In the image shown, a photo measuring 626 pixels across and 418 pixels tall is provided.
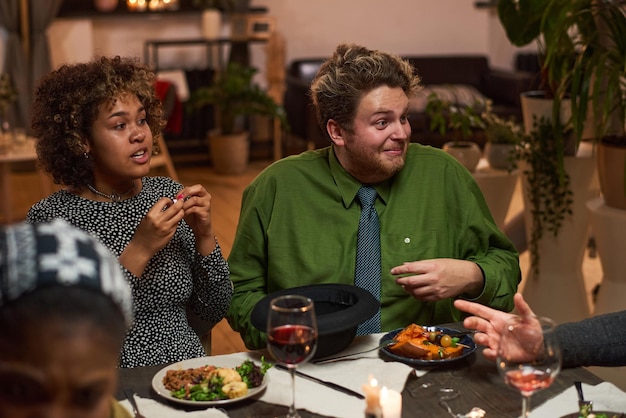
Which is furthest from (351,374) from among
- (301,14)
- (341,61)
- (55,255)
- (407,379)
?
(301,14)

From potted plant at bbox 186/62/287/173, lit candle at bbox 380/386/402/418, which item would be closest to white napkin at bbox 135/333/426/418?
lit candle at bbox 380/386/402/418

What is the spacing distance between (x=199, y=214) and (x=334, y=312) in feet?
1.37

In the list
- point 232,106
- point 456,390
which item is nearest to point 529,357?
point 456,390

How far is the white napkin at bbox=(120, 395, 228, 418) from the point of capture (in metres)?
1.74

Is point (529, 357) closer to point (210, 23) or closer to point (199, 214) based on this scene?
point (199, 214)

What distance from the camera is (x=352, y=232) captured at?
2.43 meters

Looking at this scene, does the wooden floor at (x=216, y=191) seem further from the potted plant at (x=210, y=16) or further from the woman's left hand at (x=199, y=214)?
the woman's left hand at (x=199, y=214)

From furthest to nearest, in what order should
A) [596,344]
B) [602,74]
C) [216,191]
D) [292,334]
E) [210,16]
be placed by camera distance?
1. [210,16]
2. [216,191]
3. [602,74]
4. [596,344]
5. [292,334]

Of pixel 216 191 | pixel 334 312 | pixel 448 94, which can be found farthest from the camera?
→ pixel 448 94

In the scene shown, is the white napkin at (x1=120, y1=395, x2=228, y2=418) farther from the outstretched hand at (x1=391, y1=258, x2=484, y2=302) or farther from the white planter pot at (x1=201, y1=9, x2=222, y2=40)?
the white planter pot at (x1=201, y1=9, x2=222, y2=40)

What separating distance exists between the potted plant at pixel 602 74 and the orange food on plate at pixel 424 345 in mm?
1564

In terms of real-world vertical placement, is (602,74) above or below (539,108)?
above

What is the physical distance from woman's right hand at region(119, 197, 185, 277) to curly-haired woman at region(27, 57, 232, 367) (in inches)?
1.2

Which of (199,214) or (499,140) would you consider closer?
(199,214)
